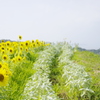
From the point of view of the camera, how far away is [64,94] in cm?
422

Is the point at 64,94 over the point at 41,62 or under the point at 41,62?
under

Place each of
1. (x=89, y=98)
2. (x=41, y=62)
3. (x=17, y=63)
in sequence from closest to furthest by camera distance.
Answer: (x=89, y=98) < (x=17, y=63) < (x=41, y=62)

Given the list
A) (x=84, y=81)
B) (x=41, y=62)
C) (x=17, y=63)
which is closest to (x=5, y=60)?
(x=17, y=63)

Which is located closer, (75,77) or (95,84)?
(75,77)

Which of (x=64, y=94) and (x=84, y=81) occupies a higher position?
(x=84, y=81)

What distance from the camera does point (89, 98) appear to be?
3.91 metres

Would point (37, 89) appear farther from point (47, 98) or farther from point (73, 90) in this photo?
point (73, 90)

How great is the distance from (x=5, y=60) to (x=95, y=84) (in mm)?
2257

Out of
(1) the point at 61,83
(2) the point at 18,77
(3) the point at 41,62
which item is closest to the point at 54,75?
(3) the point at 41,62

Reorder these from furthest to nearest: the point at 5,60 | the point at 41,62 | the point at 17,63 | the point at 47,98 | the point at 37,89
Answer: the point at 41,62, the point at 17,63, the point at 5,60, the point at 37,89, the point at 47,98

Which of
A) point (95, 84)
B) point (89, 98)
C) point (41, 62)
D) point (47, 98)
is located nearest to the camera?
point (47, 98)

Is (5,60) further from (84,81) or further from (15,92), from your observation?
(84,81)

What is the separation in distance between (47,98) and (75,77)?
55.2 inches

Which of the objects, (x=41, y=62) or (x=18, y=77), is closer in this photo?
(x=18, y=77)
